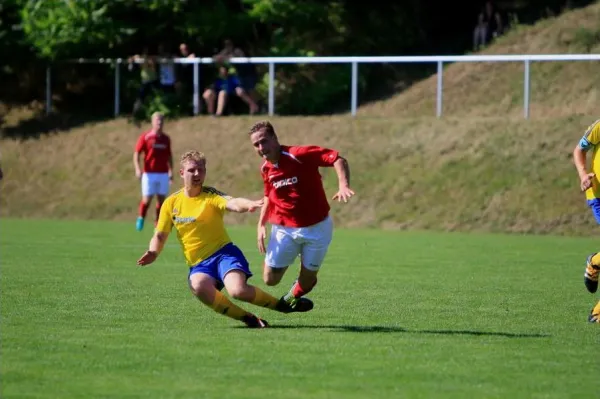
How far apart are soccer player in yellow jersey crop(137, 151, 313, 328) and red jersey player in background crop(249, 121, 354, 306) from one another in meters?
0.34

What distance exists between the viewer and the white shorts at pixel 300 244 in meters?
10.9

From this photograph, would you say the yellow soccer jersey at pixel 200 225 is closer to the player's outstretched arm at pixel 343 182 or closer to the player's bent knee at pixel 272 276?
the player's bent knee at pixel 272 276

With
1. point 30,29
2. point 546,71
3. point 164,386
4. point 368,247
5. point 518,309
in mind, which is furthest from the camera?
point 30,29

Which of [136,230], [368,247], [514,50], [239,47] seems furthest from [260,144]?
[239,47]

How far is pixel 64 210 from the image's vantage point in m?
29.7

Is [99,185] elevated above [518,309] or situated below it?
below

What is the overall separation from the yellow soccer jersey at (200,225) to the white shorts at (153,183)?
43.9 ft

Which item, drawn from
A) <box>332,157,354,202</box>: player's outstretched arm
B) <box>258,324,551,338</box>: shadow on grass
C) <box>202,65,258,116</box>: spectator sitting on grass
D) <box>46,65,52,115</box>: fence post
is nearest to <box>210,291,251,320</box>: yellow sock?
<box>258,324,551,338</box>: shadow on grass

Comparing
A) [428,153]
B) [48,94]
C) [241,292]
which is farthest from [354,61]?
[241,292]

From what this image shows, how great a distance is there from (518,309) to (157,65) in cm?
2176

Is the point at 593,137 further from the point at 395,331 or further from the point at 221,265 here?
the point at 221,265

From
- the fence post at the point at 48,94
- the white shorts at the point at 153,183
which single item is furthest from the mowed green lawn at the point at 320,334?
the fence post at the point at 48,94

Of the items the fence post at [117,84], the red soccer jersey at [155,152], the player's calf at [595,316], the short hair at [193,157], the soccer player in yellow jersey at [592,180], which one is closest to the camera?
the short hair at [193,157]

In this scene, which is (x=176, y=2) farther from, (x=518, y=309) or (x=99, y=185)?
(x=518, y=309)
